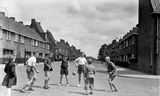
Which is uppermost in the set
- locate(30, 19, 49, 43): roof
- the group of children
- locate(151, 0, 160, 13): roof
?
locate(30, 19, 49, 43): roof

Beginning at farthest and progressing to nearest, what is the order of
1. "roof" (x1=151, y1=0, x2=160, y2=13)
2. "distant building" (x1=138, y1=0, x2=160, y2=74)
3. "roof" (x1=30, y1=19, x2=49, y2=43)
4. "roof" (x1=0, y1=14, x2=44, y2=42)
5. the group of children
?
1. "roof" (x1=30, y1=19, x2=49, y2=43)
2. "roof" (x1=0, y1=14, x2=44, y2=42)
3. "roof" (x1=151, y1=0, x2=160, y2=13)
4. "distant building" (x1=138, y1=0, x2=160, y2=74)
5. the group of children

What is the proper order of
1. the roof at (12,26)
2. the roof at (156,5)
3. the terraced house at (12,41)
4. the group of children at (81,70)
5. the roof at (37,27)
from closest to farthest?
the group of children at (81,70), the roof at (156,5), the terraced house at (12,41), the roof at (12,26), the roof at (37,27)

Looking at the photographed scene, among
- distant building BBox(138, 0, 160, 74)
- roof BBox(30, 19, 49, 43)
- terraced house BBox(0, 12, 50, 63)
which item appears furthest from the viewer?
roof BBox(30, 19, 49, 43)

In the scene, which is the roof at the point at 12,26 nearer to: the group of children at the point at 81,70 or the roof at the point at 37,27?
the roof at the point at 37,27

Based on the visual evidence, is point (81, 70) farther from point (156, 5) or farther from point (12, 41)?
point (12, 41)

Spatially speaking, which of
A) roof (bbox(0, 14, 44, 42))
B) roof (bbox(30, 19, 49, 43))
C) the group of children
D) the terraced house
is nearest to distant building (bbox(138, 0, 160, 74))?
the group of children

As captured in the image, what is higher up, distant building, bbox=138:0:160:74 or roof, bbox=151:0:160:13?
roof, bbox=151:0:160:13

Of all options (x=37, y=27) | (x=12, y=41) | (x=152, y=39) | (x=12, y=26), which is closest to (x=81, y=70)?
(x=152, y=39)

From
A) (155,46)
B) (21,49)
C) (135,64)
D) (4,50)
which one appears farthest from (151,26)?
(21,49)

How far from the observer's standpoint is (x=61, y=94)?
8469 millimetres

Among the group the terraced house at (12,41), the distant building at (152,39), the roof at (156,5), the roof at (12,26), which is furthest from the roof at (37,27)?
the roof at (156,5)

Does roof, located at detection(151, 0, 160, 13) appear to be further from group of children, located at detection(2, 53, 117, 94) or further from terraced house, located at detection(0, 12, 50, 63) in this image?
terraced house, located at detection(0, 12, 50, 63)

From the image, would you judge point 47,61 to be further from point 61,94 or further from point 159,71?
point 159,71

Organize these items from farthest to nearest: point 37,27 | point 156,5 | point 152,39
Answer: point 37,27 → point 156,5 → point 152,39
